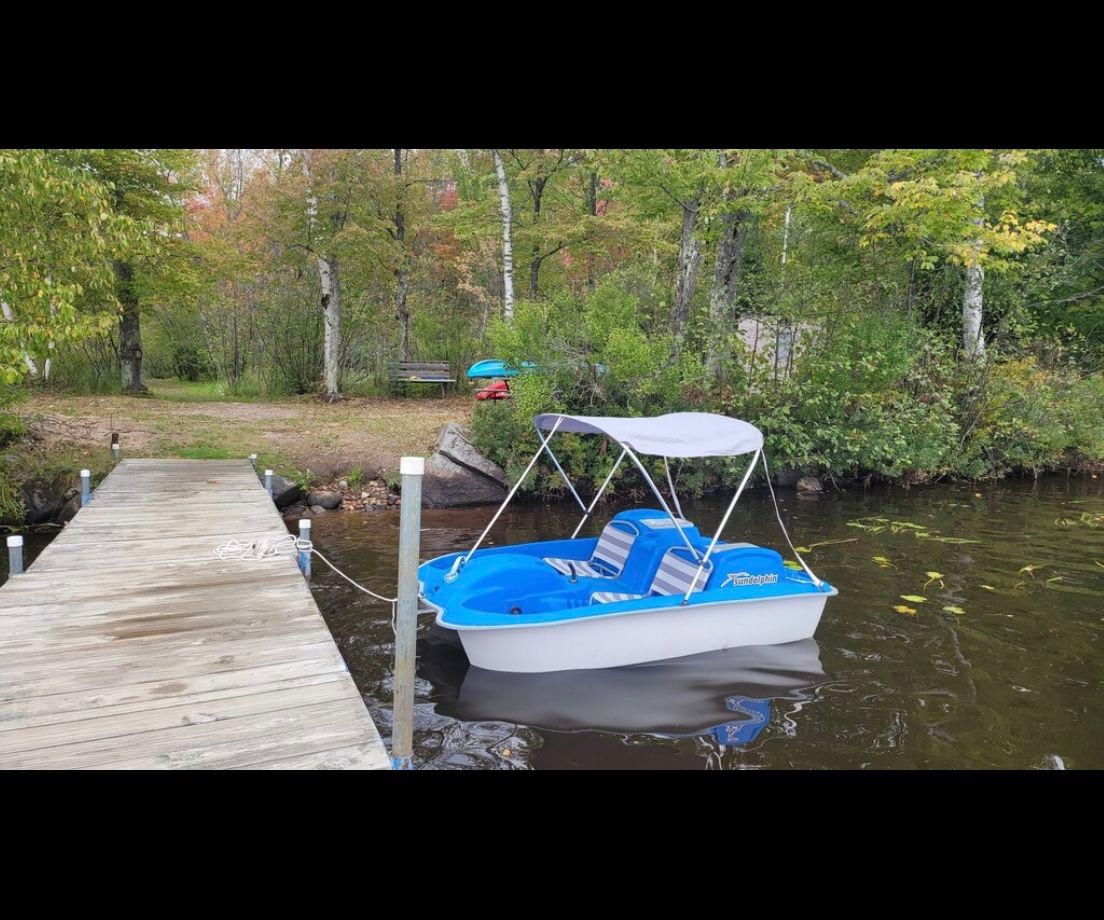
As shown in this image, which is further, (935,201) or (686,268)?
(686,268)

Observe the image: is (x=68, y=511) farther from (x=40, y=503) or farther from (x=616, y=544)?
(x=616, y=544)

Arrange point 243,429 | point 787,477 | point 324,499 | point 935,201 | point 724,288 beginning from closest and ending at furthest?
point 324,499
point 935,201
point 243,429
point 787,477
point 724,288

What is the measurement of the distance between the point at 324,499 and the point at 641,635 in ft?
22.5

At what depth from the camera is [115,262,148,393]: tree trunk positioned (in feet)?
56.0

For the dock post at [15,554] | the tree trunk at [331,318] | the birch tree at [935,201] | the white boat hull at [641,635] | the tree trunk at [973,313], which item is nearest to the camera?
the dock post at [15,554]

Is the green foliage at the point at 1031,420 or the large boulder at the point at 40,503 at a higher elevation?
the green foliage at the point at 1031,420

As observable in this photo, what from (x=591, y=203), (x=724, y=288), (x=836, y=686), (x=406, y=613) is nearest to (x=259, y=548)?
(x=406, y=613)

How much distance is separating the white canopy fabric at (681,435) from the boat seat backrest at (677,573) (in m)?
0.95

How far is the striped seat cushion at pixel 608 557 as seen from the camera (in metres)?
7.37

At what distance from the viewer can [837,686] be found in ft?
20.3

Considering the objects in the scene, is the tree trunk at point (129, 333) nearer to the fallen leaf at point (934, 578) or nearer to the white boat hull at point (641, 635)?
the white boat hull at point (641, 635)

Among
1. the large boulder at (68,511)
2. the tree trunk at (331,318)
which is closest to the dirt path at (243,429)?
the tree trunk at (331,318)

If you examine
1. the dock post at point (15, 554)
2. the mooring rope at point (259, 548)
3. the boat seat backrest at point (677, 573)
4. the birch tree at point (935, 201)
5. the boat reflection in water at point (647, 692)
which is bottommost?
the boat reflection in water at point (647, 692)

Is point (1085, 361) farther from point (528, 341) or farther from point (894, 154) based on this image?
point (528, 341)
